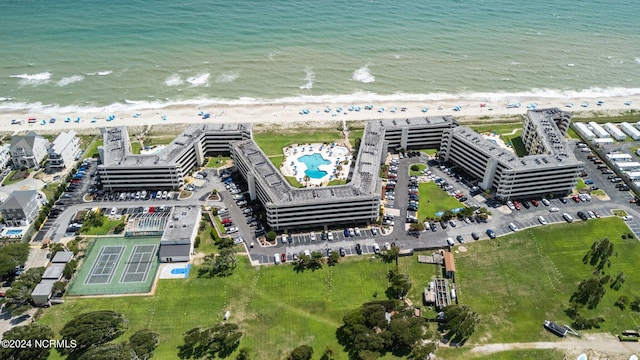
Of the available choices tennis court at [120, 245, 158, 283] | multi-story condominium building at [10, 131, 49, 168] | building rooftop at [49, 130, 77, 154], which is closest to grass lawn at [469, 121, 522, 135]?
tennis court at [120, 245, 158, 283]

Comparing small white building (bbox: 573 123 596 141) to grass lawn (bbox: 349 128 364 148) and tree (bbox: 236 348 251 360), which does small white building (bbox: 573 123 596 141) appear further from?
tree (bbox: 236 348 251 360)

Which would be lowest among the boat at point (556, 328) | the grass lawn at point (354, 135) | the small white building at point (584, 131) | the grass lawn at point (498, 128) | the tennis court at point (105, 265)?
the tennis court at point (105, 265)

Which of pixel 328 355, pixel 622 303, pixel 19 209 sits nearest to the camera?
pixel 328 355

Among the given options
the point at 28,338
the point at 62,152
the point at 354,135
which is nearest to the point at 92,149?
the point at 62,152

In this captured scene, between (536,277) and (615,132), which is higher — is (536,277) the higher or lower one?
the lower one

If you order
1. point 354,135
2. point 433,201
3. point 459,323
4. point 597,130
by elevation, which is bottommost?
point 459,323

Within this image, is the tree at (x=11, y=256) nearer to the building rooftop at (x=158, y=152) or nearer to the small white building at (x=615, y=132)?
the building rooftop at (x=158, y=152)

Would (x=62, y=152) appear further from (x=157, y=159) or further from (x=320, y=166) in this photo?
(x=320, y=166)

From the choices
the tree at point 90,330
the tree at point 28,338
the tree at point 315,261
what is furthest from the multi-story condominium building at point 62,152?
the tree at point 315,261
